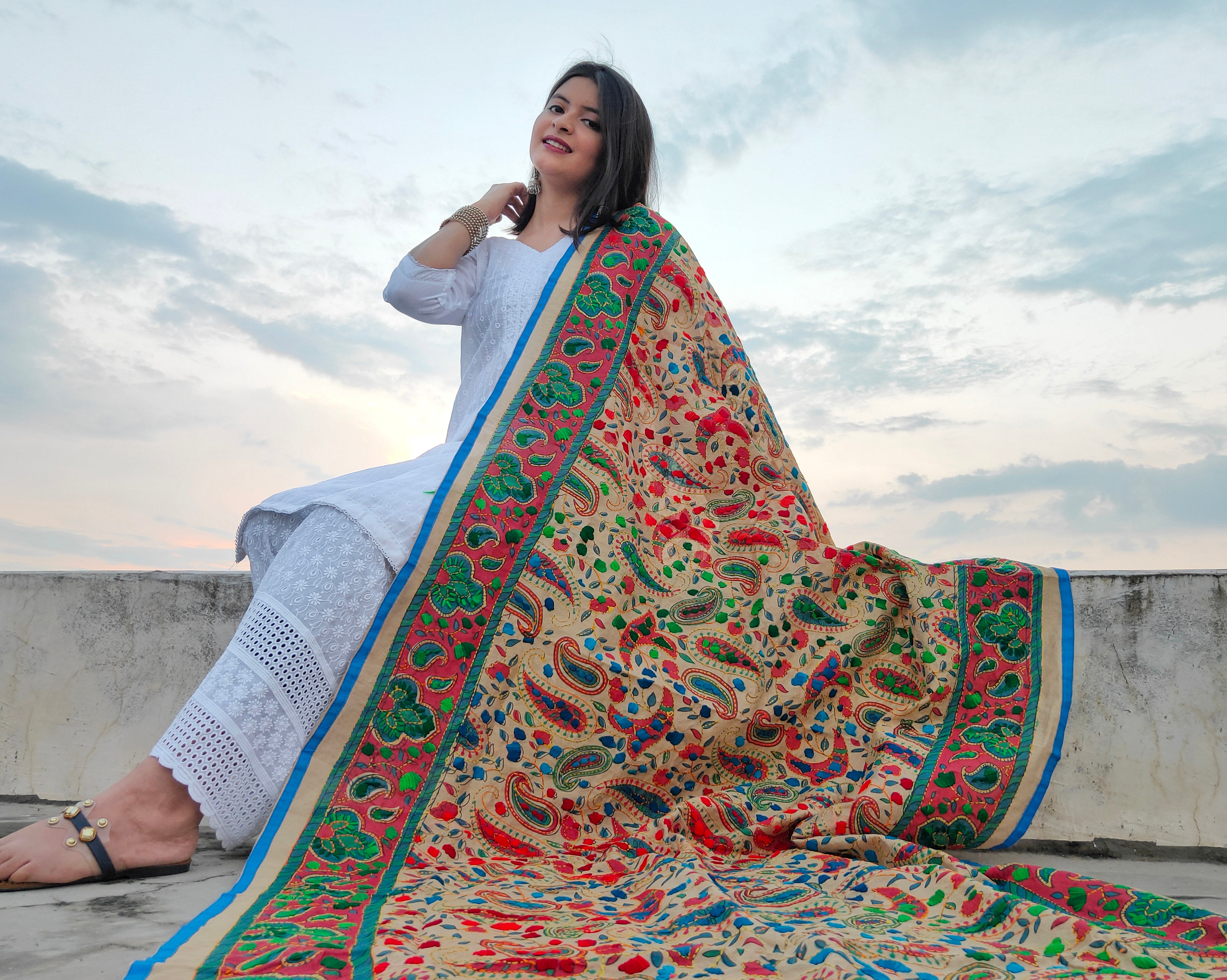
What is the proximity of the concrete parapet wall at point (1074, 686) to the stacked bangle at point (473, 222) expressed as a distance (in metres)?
1.15

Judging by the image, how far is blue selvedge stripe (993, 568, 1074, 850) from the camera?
1.60m

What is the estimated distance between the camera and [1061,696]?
1669 mm

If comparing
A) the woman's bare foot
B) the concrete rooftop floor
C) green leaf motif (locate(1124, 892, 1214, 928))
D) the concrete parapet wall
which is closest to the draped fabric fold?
green leaf motif (locate(1124, 892, 1214, 928))

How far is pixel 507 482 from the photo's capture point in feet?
5.51

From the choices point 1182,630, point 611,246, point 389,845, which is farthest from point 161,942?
point 1182,630

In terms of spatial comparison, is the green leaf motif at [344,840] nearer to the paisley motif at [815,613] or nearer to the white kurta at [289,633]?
the white kurta at [289,633]

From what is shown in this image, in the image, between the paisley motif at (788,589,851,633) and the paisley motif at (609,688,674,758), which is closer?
the paisley motif at (609,688,674,758)

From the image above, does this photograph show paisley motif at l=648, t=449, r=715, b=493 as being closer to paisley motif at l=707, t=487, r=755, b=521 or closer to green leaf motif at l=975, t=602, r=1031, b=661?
paisley motif at l=707, t=487, r=755, b=521

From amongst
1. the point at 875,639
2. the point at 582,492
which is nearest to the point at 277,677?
the point at 582,492

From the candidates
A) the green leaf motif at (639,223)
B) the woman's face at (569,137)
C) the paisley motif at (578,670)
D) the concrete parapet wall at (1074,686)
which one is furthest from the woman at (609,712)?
the concrete parapet wall at (1074,686)

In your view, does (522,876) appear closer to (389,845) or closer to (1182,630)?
(389,845)

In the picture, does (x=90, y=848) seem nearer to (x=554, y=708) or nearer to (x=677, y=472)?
(x=554, y=708)

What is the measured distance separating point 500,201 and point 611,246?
0.35 meters

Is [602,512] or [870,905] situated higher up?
[602,512]
